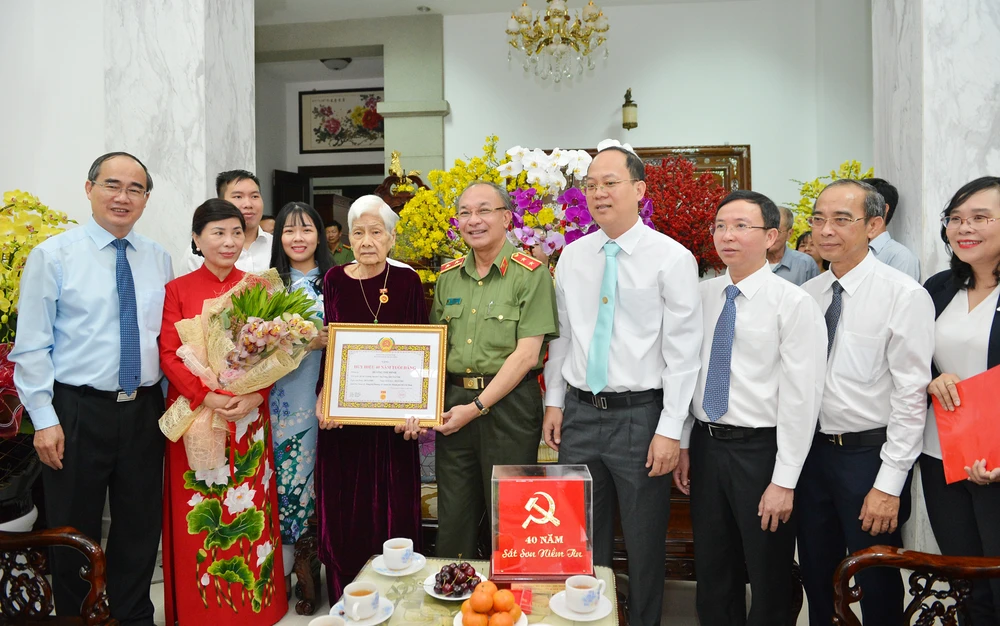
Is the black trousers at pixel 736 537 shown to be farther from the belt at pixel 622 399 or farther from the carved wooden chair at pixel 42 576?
the carved wooden chair at pixel 42 576

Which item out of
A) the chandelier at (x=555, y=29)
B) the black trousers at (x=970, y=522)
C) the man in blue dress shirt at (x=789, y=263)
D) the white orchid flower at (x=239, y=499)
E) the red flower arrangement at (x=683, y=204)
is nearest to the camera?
the black trousers at (x=970, y=522)

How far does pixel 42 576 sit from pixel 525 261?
1.70 meters

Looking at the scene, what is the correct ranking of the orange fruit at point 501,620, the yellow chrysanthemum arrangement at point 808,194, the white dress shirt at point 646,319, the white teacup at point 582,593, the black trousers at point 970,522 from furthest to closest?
the yellow chrysanthemum arrangement at point 808,194
the white dress shirt at point 646,319
the black trousers at point 970,522
the white teacup at point 582,593
the orange fruit at point 501,620

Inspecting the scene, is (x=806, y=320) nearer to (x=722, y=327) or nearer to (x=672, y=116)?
(x=722, y=327)

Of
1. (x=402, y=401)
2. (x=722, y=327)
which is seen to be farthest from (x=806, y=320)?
(x=402, y=401)

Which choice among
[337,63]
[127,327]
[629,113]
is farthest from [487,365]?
[337,63]

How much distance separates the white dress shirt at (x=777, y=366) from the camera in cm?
199

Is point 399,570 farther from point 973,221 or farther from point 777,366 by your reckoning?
point 973,221

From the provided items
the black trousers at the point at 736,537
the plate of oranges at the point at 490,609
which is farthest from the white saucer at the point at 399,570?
the black trousers at the point at 736,537

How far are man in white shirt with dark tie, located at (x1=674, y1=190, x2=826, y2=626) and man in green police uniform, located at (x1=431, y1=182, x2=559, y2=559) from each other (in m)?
0.60

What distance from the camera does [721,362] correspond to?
2.13 metres

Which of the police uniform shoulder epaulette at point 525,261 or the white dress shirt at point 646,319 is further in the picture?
the police uniform shoulder epaulette at point 525,261

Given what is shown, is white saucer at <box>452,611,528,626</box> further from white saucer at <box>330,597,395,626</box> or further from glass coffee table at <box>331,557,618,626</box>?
white saucer at <box>330,597,395,626</box>

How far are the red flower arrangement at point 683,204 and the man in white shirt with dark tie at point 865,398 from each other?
2.46ft
